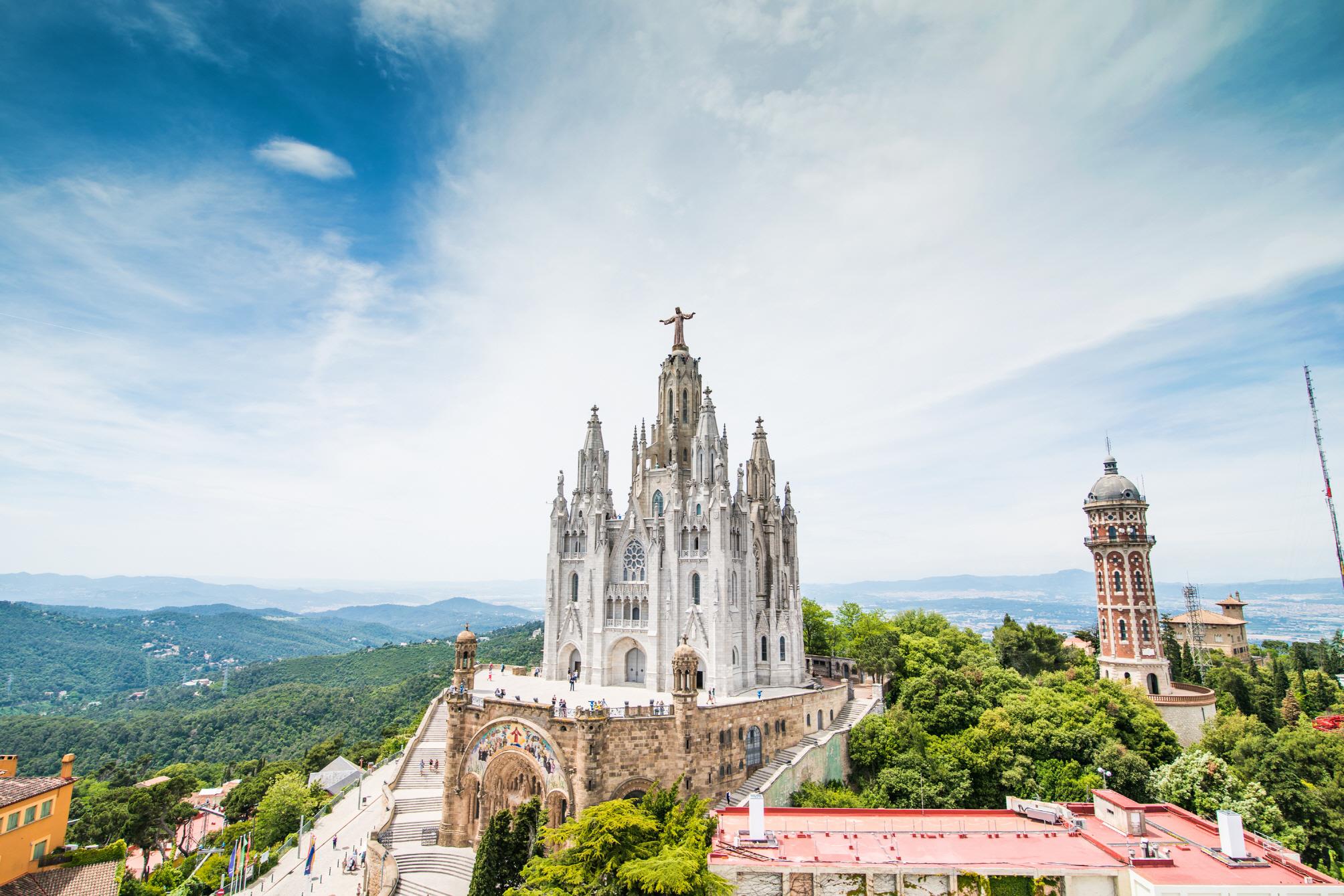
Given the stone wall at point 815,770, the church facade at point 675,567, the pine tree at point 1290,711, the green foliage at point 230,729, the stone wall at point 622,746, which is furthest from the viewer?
the green foliage at point 230,729

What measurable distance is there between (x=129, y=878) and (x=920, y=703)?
156 feet

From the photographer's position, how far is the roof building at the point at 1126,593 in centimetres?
4819

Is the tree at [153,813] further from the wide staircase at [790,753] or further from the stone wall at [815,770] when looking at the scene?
the stone wall at [815,770]

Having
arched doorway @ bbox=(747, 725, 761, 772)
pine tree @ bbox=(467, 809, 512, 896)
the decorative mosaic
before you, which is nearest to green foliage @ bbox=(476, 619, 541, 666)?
the decorative mosaic

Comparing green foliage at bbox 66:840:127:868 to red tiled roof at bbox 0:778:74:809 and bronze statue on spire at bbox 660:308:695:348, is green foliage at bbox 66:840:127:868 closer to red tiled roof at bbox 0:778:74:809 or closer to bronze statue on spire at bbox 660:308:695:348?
red tiled roof at bbox 0:778:74:809

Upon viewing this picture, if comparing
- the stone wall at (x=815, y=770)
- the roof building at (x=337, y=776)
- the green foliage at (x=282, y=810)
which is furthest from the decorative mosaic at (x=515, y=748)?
the roof building at (x=337, y=776)

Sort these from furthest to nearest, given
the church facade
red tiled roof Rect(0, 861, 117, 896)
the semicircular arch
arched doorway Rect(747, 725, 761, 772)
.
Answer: the church facade → arched doorway Rect(747, 725, 761, 772) → the semicircular arch → red tiled roof Rect(0, 861, 117, 896)

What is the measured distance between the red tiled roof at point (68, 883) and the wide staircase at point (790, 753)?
2401cm

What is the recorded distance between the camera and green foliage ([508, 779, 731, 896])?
20469mm

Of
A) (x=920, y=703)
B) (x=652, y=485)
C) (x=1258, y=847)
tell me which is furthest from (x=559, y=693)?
(x=1258, y=847)

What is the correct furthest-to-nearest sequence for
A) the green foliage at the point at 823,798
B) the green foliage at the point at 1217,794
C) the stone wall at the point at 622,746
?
1. the green foliage at the point at 823,798
2. the green foliage at the point at 1217,794
3. the stone wall at the point at 622,746

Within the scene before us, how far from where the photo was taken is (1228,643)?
78.1m

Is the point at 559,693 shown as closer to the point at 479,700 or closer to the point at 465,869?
the point at 479,700

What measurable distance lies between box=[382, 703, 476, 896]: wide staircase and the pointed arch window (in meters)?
14.7
